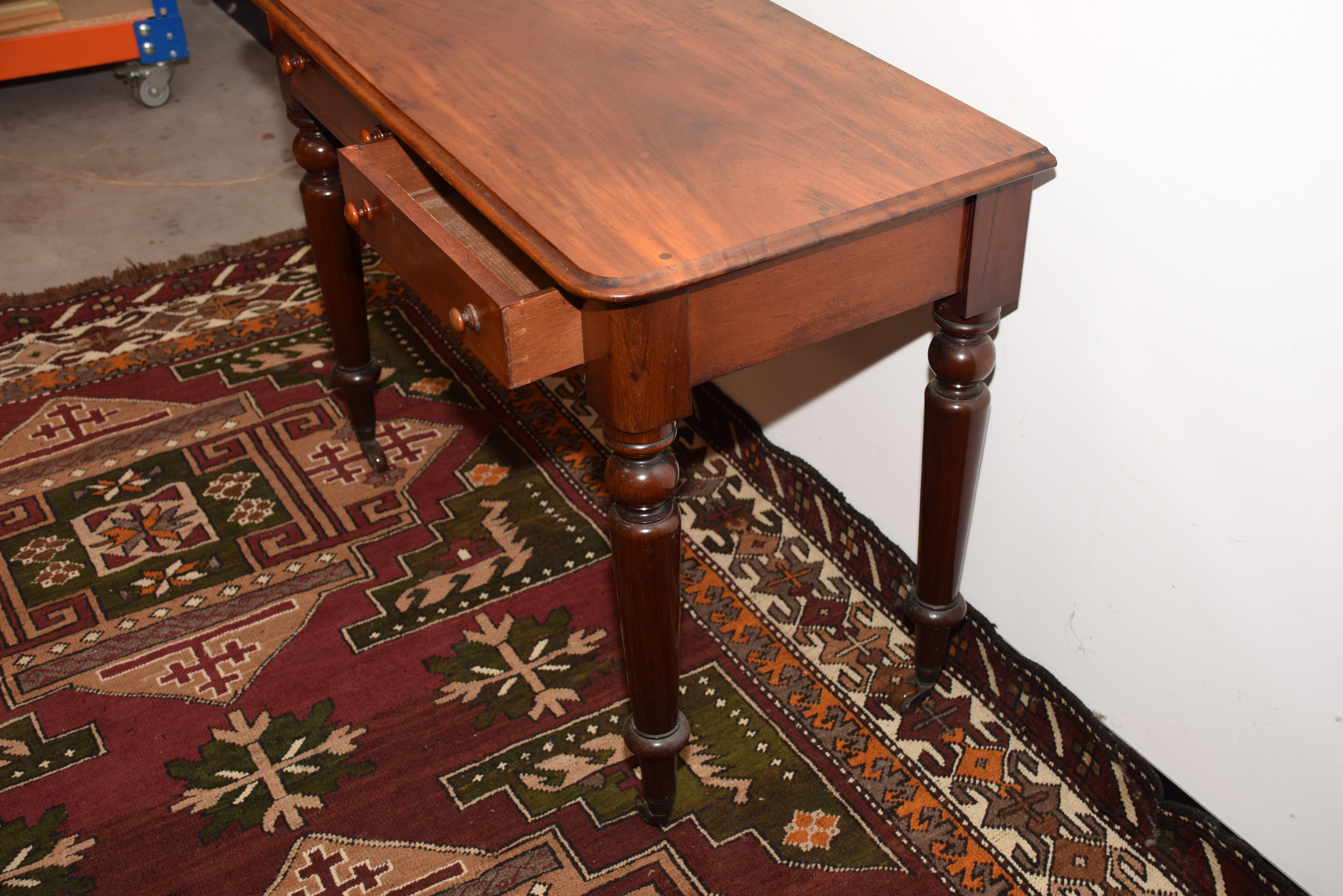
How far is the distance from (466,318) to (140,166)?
253 cm

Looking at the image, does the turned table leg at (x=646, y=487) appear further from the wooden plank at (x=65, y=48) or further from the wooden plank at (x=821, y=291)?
the wooden plank at (x=65, y=48)

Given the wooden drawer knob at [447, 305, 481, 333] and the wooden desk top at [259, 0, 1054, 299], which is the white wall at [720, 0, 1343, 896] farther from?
the wooden drawer knob at [447, 305, 481, 333]

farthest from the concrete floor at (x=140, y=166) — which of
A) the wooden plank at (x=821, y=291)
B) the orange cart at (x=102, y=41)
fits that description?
the wooden plank at (x=821, y=291)

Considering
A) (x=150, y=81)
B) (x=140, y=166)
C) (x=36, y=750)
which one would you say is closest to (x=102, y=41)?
(x=150, y=81)

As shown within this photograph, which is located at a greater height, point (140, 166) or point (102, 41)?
point (102, 41)

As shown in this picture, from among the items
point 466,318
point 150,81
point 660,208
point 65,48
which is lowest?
point 150,81

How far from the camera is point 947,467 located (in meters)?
1.42

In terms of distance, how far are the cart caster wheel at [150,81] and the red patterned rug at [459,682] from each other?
1424 millimetres

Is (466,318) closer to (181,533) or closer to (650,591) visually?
(650,591)

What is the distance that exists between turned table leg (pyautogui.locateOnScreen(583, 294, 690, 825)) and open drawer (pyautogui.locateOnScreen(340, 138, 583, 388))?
0.14 ft

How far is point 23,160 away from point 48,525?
1665 mm

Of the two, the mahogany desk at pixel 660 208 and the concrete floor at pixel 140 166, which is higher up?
the mahogany desk at pixel 660 208

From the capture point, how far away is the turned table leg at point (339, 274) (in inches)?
71.9

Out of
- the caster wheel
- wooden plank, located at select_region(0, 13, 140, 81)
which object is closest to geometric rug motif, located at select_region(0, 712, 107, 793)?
wooden plank, located at select_region(0, 13, 140, 81)
